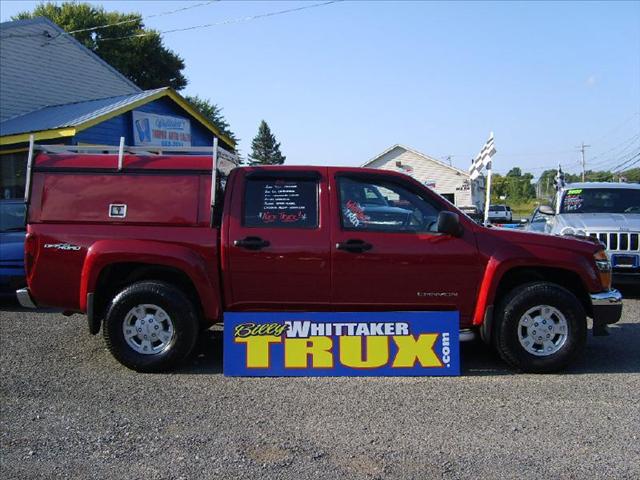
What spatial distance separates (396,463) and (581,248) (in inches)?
116

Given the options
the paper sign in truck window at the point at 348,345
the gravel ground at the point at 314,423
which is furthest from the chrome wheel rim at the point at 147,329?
the paper sign in truck window at the point at 348,345

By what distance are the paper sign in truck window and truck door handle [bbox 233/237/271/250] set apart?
631mm

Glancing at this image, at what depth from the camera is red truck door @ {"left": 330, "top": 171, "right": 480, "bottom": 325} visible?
17.5 feet

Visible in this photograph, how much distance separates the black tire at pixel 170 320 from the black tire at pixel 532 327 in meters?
2.74

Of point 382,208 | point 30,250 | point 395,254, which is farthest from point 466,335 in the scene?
point 30,250

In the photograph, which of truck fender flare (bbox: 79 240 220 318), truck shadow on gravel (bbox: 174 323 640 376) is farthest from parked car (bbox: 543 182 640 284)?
truck fender flare (bbox: 79 240 220 318)

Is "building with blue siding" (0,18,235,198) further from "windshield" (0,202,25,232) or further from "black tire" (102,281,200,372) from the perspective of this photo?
"black tire" (102,281,200,372)

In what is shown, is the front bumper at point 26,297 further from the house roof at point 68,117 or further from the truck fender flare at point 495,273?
the house roof at point 68,117

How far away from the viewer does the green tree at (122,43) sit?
38969 mm

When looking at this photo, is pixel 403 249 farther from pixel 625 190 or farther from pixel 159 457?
pixel 625 190

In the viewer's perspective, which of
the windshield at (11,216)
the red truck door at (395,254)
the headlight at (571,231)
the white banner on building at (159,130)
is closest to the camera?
the red truck door at (395,254)

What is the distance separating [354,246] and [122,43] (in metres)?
38.6

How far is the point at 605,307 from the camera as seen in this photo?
5.46 metres

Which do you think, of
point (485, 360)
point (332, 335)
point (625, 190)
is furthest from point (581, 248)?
point (625, 190)
